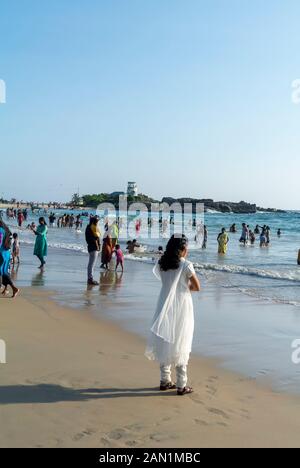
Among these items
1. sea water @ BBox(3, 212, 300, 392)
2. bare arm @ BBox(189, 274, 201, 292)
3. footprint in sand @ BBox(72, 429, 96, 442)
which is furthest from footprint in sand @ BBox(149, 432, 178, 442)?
sea water @ BBox(3, 212, 300, 392)

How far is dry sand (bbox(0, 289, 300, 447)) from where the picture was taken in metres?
4.16

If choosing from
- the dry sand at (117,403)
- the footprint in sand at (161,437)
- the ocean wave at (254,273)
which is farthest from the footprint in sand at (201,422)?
the ocean wave at (254,273)

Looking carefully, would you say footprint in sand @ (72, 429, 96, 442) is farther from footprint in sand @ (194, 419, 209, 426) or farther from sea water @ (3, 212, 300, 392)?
sea water @ (3, 212, 300, 392)

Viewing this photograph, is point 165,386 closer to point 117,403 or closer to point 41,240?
point 117,403

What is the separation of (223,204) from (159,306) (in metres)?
152

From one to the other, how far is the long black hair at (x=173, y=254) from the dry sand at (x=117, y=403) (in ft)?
4.34

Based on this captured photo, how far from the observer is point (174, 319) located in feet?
17.6

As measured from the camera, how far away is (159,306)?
5457 mm

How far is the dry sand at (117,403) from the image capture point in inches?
164

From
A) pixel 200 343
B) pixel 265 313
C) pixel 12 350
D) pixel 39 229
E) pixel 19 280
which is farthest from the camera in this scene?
pixel 39 229

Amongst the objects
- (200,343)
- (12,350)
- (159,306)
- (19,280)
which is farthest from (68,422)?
(19,280)

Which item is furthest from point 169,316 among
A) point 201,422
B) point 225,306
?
point 225,306
